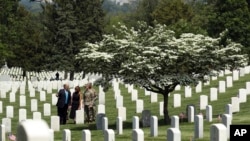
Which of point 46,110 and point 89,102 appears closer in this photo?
point 89,102

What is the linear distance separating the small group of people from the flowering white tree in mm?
2010

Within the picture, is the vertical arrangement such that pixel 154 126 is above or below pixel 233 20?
below

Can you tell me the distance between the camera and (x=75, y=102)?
23797 mm

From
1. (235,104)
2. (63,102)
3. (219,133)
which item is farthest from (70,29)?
(219,133)

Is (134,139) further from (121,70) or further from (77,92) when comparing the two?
(77,92)

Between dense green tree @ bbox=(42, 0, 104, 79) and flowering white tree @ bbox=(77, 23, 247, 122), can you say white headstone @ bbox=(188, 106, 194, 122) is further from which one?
dense green tree @ bbox=(42, 0, 104, 79)

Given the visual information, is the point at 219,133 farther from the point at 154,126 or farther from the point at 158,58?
the point at 158,58

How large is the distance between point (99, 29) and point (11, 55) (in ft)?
33.5

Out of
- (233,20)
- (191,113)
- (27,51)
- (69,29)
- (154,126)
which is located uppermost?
(69,29)

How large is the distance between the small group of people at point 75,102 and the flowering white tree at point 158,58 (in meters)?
2.01

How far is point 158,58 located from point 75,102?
4848 millimetres

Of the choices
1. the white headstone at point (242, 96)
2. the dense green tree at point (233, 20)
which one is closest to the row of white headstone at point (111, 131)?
the white headstone at point (242, 96)

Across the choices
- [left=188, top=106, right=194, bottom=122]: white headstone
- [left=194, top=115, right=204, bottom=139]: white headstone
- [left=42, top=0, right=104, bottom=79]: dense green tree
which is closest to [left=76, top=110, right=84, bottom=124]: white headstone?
[left=188, top=106, right=194, bottom=122]: white headstone

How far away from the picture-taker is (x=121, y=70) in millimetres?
20125
